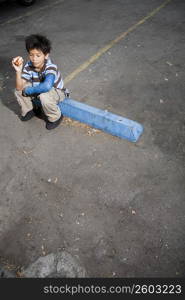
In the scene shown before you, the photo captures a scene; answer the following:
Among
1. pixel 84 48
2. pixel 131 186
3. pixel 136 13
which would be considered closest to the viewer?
pixel 131 186

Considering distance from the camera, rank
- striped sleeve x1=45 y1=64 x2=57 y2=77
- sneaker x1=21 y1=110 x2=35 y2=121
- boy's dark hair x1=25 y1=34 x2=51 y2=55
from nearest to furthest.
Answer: boy's dark hair x1=25 y1=34 x2=51 y2=55
striped sleeve x1=45 y1=64 x2=57 y2=77
sneaker x1=21 y1=110 x2=35 y2=121

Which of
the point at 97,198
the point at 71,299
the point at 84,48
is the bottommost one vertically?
the point at 71,299

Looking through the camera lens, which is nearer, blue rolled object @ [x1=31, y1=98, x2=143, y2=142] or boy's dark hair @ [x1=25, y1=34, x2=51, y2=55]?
boy's dark hair @ [x1=25, y1=34, x2=51, y2=55]

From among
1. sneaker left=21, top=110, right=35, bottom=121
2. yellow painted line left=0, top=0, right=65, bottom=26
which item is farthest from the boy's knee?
yellow painted line left=0, top=0, right=65, bottom=26

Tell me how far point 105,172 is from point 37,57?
189cm

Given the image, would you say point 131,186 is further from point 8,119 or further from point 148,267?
point 8,119

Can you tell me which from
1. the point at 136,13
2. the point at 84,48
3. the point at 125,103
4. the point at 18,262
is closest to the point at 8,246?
the point at 18,262

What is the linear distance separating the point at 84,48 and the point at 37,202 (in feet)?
15.1

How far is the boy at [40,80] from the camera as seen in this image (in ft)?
12.1

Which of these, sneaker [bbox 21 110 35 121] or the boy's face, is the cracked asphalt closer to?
sneaker [bbox 21 110 35 121]

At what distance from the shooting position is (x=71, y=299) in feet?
8.92

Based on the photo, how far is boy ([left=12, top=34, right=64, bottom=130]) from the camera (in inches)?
145

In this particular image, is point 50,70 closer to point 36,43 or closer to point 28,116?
point 36,43

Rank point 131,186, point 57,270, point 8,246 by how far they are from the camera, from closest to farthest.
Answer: point 57,270 < point 8,246 < point 131,186
